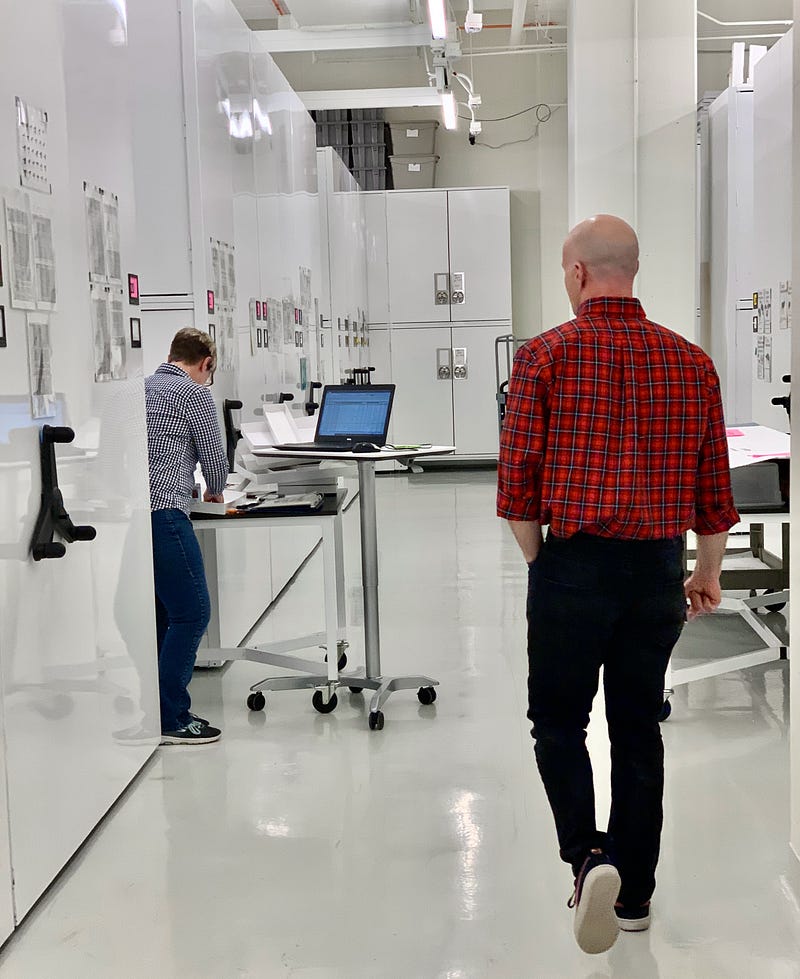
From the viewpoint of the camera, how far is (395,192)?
12625 mm

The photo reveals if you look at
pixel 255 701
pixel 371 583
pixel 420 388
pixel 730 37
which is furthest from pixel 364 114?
pixel 255 701

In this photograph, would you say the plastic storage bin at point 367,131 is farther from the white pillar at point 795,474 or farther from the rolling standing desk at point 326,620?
the white pillar at point 795,474

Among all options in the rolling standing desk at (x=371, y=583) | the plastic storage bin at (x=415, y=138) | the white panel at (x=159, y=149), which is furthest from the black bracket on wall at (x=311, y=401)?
the plastic storage bin at (x=415, y=138)

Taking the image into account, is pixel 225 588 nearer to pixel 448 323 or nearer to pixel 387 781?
pixel 387 781

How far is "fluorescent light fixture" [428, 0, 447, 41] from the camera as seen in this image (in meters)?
7.73

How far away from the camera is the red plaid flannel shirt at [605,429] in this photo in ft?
7.97

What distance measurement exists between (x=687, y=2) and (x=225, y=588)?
16.5ft

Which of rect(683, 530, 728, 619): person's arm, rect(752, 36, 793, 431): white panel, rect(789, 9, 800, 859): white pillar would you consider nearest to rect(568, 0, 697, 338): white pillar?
rect(752, 36, 793, 431): white panel

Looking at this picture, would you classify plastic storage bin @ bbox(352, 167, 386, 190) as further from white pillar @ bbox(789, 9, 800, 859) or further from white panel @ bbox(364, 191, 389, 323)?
white pillar @ bbox(789, 9, 800, 859)

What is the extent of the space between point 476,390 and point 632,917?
10.2 m

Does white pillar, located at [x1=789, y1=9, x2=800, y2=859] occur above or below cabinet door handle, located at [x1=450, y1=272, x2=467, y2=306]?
below

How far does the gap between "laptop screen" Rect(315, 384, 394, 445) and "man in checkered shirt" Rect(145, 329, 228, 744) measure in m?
0.77

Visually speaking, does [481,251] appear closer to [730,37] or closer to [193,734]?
[730,37]

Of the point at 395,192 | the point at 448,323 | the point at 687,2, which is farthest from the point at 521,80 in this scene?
the point at 687,2
